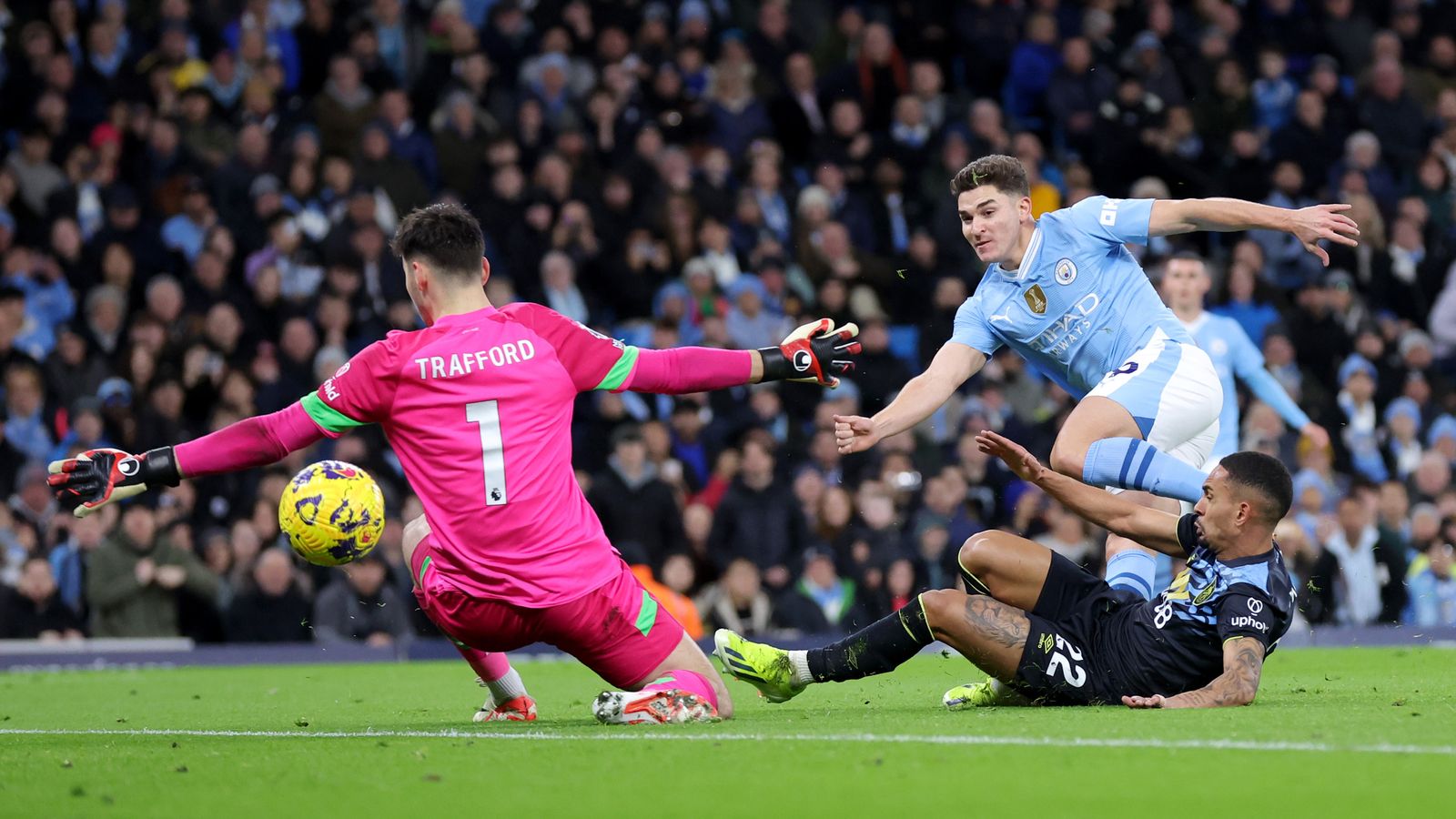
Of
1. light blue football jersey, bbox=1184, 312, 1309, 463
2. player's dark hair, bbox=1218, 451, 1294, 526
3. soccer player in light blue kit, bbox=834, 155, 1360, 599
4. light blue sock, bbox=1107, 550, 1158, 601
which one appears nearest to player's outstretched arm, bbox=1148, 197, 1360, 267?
soccer player in light blue kit, bbox=834, 155, 1360, 599

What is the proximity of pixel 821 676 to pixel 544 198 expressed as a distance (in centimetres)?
1014

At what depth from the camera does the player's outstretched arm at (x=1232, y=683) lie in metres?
6.53

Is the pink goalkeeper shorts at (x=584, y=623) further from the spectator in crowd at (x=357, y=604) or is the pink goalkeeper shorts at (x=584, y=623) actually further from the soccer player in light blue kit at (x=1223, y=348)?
the spectator in crowd at (x=357, y=604)

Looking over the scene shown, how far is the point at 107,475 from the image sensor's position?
21.9 feet

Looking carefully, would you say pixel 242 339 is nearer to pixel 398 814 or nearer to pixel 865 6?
pixel 865 6

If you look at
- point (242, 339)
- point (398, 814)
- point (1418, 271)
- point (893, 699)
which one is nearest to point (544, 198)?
point (242, 339)

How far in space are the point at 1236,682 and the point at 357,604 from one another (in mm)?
8923

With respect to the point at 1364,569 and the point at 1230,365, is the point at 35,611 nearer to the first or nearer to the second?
the point at 1230,365

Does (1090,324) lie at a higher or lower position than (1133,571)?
higher

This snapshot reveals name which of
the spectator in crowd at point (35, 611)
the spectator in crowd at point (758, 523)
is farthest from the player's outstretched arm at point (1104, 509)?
the spectator in crowd at point (35, 611)

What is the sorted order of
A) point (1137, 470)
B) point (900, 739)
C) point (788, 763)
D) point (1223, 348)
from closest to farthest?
point (788, 763)
point (900, 739)
point (1137, 470)
point (1223, 348)

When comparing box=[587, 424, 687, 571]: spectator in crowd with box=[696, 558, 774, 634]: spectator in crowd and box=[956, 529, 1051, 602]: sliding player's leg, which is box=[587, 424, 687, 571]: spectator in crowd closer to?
box=[696, 558, 774, 634]: spectator in crowd

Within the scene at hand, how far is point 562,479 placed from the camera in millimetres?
6750

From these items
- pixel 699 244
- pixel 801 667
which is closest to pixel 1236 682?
pixel 801 667
